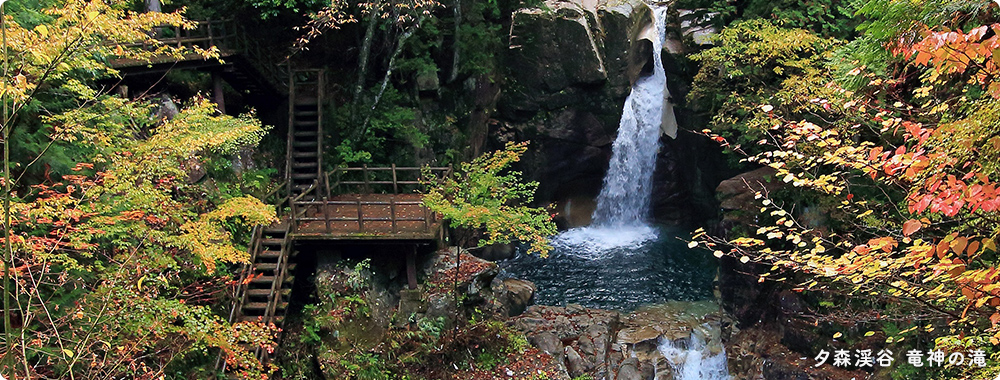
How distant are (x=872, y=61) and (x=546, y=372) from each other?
817 centimetres

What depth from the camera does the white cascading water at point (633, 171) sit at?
22.7 m

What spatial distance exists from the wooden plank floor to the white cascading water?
32.6 ft

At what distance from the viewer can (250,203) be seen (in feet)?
30.1

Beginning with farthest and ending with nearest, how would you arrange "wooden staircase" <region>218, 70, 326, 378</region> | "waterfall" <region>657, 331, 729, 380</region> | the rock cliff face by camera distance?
1. the rock cliff face
2. "waterfall" <region>657, 331, 729, 380</region>
3. "wooden staircase" <region>218, 70, 326, 378</region>

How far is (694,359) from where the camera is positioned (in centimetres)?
1447

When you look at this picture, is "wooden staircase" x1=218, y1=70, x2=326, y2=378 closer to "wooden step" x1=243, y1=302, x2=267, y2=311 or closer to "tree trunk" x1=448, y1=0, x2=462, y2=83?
"wooden step" x1=243, y1=302, x2=267, y2=311

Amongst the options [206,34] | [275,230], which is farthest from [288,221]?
[206,34]

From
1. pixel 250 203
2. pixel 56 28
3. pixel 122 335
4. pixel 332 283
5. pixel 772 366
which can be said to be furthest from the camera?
pixel 772 366

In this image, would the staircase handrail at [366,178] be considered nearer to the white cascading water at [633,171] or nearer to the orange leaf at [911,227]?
the white cascading water at [633,171]

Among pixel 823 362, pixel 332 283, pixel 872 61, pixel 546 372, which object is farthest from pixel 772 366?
pixel 332 283

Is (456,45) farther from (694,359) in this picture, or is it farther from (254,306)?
(694,359)

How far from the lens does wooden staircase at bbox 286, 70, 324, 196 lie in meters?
15.0

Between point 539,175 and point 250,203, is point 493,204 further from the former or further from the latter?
point 539,175

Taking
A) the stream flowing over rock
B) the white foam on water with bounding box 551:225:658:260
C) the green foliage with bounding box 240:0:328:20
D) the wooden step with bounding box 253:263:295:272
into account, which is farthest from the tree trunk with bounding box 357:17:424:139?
the white foam on water with bounding box 551:225:658:260
